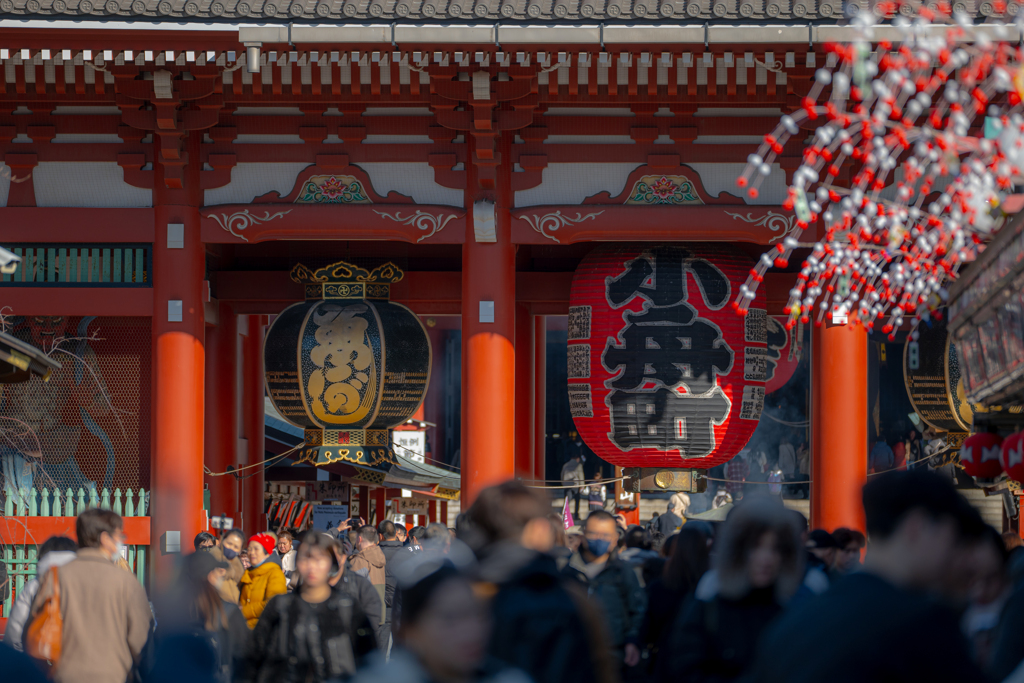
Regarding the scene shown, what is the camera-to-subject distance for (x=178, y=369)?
1006 cm

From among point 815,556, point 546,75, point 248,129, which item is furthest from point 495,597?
point 248,129

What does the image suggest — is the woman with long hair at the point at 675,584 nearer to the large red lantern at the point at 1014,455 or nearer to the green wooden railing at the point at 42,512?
the large red lantern at the point at 1014,455

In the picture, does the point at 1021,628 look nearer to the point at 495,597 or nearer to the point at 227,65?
the point at 495,597

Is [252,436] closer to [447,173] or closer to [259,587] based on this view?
[447,173]

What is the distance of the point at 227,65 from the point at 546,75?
2.44 meters

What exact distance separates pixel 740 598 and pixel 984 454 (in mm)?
4051

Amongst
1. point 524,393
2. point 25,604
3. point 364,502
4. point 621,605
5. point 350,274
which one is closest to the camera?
point 621,605

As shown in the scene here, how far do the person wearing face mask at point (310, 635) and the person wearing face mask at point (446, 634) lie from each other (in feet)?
6.30

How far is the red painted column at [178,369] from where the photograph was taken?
998 cm

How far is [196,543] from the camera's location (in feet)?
29.0

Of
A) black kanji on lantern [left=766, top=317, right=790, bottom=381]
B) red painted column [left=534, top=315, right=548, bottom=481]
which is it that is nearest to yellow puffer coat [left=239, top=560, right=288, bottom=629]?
red painted column [left=534, top=315, right=548, bottom=481]

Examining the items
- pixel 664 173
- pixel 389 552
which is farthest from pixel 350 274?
pixel 664 173

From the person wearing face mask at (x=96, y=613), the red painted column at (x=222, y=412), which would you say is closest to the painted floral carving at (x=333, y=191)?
the red painted column at (x=222, y=412)

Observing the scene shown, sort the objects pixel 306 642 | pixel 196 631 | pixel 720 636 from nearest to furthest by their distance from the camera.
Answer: pixel 720 636, pixel 196 631, pixel 306 642
